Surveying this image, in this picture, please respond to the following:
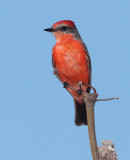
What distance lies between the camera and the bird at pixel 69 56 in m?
4.64

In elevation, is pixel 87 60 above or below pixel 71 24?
below

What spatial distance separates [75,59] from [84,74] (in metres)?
0.33

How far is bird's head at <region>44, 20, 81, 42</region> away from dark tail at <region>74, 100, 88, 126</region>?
51.7 inches

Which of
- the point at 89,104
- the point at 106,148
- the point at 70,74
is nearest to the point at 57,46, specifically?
the point at 70,74

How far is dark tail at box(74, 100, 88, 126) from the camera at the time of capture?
5.16 meters

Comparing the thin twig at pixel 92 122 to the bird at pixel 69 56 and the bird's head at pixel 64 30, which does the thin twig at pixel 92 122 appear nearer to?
the bird at pixel 69 56

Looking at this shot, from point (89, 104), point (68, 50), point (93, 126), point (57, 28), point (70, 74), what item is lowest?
point (93, 126)

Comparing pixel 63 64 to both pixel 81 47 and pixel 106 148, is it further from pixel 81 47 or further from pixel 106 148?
pixel 106 148

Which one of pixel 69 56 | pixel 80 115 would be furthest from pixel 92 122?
pixel 80 115

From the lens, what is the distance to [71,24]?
15.8 ft

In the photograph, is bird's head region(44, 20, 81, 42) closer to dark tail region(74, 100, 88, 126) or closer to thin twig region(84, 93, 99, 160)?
dark tail region(74, 100, 88, 126)

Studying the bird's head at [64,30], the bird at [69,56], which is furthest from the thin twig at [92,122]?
the bird's head at [64,30]

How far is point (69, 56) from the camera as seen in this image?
463 centimetres

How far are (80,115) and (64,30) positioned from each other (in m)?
1.55
